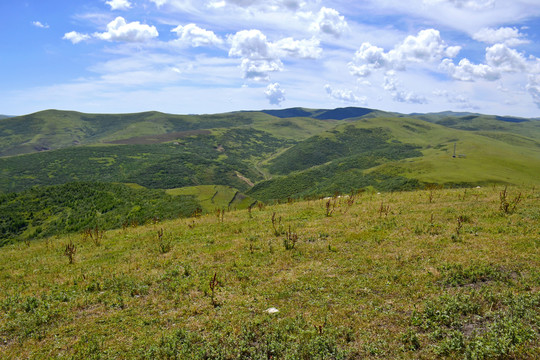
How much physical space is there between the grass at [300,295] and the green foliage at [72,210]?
28.9 metres

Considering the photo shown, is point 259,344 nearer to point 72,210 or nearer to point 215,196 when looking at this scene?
point 72,210

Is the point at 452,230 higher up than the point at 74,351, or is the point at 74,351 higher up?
the point at 452,230

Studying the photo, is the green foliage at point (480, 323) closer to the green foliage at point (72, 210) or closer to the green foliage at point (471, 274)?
the green foliage at point (471, 274)

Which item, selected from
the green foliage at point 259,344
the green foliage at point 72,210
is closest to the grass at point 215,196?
the green foliage at point 72,210

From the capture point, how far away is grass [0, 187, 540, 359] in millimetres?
8938

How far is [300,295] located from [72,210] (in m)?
54.7

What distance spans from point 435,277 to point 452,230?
661cm

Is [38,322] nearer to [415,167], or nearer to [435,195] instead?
[435,195]

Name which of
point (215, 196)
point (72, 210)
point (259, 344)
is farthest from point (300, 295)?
point (215, 196)

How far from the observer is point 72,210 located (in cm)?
5209

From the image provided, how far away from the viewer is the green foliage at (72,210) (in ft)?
155

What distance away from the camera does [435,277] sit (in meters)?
12.2

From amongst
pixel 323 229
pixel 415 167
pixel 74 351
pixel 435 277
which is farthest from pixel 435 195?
pixel 415 167

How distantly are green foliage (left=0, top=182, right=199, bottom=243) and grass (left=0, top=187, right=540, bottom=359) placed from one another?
28.9m
